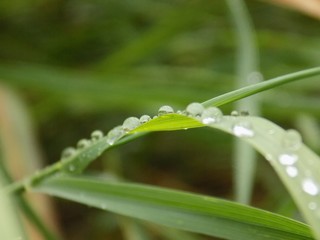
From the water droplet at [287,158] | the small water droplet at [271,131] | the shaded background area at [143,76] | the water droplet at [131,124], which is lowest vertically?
the water droplet at [287,158]

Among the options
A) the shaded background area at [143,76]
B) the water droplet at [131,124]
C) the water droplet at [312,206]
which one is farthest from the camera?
the shaded background area at [143,76]

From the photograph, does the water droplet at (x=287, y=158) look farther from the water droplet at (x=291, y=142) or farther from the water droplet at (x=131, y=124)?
the water droplet at (x=131, y=124)

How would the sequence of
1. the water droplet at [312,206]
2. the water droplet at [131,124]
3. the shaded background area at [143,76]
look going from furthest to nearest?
the shaded background area at [143,76]
the water droplet at [131,124]
the water droplet at [312,206]

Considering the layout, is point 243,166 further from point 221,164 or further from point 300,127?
point 221,164

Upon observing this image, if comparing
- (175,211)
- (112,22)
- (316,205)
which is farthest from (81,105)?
(316,205)

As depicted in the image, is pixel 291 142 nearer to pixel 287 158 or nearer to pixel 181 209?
pixel 287 158

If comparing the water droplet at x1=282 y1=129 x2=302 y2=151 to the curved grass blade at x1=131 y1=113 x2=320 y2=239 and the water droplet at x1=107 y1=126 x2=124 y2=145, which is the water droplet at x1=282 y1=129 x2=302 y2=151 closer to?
the curved grass blade at x1=131 y1=113 x2=320 y2=239

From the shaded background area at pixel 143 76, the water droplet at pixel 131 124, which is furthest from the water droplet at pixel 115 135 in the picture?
the shaded background area at pixel 143 76
